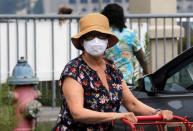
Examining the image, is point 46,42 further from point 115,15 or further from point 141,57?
point 115,15

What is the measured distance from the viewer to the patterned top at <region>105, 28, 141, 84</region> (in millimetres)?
7516

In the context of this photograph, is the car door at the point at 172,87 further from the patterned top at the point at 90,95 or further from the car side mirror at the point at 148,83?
the patterned top at the point at 90,95

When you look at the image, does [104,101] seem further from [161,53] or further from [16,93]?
[161,53]

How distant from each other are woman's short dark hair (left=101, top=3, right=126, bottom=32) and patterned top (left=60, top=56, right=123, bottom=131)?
9.90ft

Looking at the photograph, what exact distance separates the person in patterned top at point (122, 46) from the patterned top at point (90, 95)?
300 centimetres

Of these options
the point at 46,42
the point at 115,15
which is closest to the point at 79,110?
the point at 115,15

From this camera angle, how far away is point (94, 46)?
4.31 metres

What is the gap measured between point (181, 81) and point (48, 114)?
3.23 meters

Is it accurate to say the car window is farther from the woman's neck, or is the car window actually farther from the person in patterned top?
the woman's neck

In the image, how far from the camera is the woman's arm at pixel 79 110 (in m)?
4.06

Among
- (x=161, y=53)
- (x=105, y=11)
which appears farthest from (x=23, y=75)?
(x=161, y=53)

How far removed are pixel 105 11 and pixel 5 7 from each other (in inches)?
134

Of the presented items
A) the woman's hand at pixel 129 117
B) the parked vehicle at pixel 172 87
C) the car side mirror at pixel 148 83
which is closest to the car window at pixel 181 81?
the parked vehicle at pixel 172 87

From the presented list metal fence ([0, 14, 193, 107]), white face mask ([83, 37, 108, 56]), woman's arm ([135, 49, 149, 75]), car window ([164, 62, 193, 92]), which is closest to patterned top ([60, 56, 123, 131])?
white face mask ([83, 37, 108, 56])
